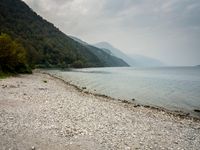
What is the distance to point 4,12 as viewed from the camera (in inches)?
7638

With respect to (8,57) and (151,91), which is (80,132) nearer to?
(151,91)

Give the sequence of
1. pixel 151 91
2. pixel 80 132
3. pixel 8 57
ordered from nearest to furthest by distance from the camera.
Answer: pixel 80 132 → pixel 151 91 → pixel 8 57

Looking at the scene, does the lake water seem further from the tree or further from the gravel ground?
the tree

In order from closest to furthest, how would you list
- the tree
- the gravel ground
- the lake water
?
1. the gravel ground
2. the lake water
3. the tree

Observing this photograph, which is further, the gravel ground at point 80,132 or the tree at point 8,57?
the tree at point 8,57

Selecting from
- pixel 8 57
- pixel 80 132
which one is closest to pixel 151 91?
pixel 8 57

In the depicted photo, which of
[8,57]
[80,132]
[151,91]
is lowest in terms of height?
[151,91]

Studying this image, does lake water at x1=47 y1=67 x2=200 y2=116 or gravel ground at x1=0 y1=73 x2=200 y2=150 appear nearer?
gravel ground at x1=0 y1=73 x2=200 y2=150

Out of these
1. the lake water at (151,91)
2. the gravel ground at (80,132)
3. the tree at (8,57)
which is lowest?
the lake water at (151,91)

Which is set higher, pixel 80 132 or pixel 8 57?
pixel 8 57

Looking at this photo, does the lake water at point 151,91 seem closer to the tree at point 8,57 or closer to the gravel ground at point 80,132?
the gravel ground at point 80,132

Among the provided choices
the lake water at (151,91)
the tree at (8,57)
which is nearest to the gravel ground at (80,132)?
the lake water at (151,91)

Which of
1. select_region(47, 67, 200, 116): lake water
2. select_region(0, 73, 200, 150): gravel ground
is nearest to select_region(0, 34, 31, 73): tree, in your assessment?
select_region(47, 67, 200, 116): lake water

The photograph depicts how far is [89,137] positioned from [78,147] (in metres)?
1.76
